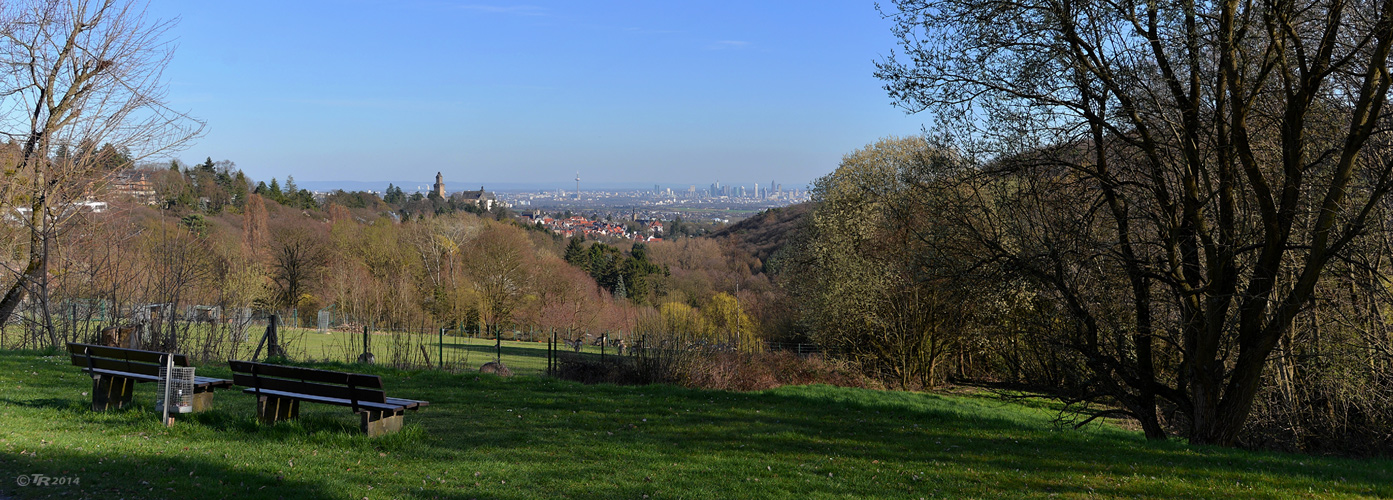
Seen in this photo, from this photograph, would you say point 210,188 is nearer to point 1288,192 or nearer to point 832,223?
point 832,223

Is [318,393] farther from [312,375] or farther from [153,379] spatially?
[153,379]

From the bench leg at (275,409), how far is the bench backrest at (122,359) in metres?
0.77

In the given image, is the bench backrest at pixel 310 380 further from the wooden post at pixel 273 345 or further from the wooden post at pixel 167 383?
the wooden post at pixel 273 345

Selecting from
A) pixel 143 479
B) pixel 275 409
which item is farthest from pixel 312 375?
pixel 143 479

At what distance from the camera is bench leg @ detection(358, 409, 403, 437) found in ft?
23.7

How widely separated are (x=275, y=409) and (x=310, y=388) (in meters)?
0.56

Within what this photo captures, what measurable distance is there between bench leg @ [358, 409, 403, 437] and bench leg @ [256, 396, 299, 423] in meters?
0.98

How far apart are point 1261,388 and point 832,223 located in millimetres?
15542

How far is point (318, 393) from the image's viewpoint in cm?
746

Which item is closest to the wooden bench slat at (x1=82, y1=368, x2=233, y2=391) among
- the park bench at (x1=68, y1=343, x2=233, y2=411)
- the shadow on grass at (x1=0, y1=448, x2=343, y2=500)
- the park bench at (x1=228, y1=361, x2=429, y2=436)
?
the park bench at (x1=68, y1=343, x2=233, y2=411)

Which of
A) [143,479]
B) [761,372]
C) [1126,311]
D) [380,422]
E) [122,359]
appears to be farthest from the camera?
[761,372]

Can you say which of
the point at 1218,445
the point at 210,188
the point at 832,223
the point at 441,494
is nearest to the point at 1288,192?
the point at 1218,445

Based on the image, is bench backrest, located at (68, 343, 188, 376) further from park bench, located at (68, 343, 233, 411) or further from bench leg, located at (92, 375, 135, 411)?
bench leg, located at (92, 375, 135, 411)

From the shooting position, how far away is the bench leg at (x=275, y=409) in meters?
7.73
